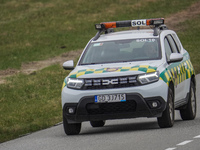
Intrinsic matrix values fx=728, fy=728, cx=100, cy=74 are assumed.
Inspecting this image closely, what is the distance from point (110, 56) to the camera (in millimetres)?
12977

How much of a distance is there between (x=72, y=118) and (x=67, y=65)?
4.08 feet

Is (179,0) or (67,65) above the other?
(67,65)

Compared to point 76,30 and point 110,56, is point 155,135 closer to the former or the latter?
point 110,56

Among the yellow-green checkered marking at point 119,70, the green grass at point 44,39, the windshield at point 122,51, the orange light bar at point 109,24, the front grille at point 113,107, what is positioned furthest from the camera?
the green grass at point 44,39

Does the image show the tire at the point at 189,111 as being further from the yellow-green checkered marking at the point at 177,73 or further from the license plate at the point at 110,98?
the license plate at the point at 110,98

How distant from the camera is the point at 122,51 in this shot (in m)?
13.1

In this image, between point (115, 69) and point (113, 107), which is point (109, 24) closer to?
point (115, 69)

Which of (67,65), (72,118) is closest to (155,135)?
(72,118)

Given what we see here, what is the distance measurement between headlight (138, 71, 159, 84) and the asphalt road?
83 centimetres

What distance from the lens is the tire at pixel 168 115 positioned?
11938 mm

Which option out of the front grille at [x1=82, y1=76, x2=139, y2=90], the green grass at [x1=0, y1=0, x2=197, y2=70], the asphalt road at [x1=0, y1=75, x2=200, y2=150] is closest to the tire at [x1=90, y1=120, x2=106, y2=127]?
the asphalt road at [x1=0, y1=75, x2=200, y2=150]

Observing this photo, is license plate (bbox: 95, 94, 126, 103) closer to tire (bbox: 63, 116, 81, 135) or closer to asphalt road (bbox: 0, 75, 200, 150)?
asphalt road (bbox: 0, 75, 200, 150)

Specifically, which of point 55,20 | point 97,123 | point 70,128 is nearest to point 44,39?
point 55,20

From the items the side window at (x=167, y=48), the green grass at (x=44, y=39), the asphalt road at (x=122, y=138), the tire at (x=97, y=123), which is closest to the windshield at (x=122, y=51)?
the side window at (x=167, y=48)
